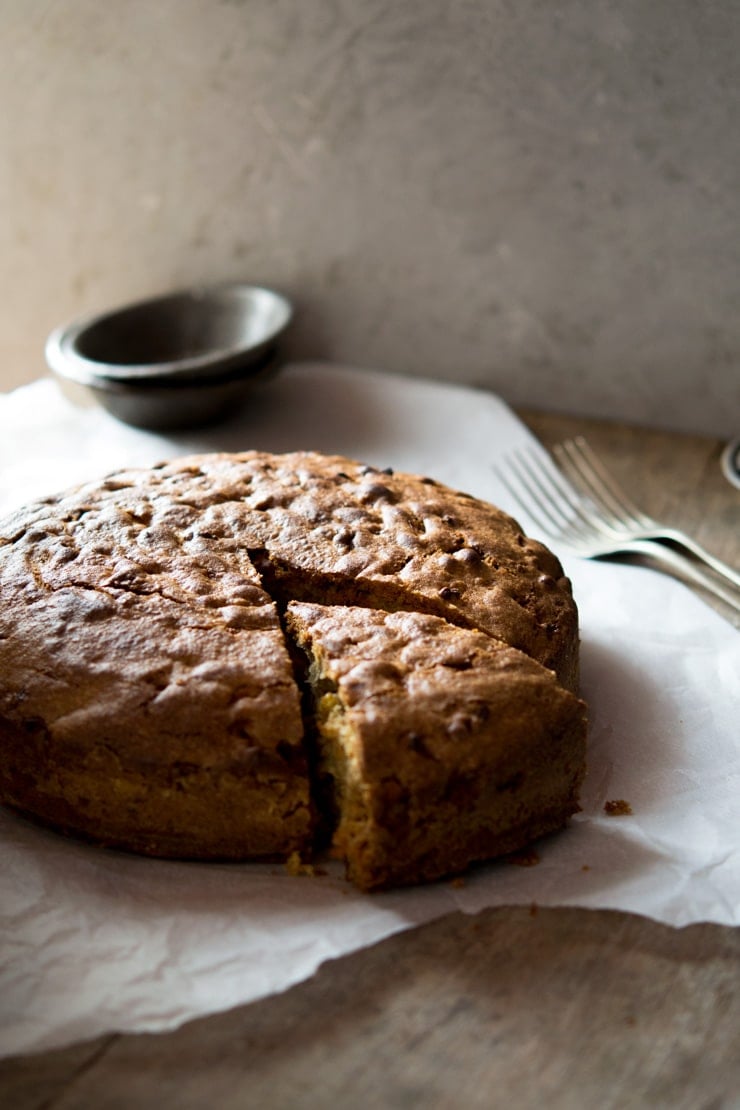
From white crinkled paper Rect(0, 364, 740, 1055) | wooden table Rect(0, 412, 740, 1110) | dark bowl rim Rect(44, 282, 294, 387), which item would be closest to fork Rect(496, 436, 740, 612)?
white crinkled paper Rect(0, 364, 740, 1055)

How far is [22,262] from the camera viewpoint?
377 cm

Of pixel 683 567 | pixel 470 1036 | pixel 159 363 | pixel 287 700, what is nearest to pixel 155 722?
pixel 287 700

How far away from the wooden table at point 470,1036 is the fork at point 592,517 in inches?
41.7

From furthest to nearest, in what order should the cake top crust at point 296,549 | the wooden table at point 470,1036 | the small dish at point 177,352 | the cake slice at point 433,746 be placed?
the small dish at point 177,352 < the cake top crust at point 296,549 < the cake slice at point 433,746 < the wooden table at point 470,1036

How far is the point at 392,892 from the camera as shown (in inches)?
65.9

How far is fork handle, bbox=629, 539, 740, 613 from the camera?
2.47 metres

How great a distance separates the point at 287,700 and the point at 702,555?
4.06ft

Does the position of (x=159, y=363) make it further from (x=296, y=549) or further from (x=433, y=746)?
(x=433, y=746)

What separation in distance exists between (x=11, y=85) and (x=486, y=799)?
297 centimetres

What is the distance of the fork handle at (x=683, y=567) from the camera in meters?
2.47

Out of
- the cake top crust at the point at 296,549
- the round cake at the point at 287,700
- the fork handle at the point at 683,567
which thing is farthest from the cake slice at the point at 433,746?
the fork handle at the point at 683,567

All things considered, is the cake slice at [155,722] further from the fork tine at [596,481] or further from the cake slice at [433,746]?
the fork tine at [596,481]

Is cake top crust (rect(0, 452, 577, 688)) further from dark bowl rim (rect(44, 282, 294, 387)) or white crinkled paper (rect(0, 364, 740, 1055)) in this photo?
dark bowl rim (rect(44, 282, 294, 387))

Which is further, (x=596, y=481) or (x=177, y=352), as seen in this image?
(x=177, y=352)
